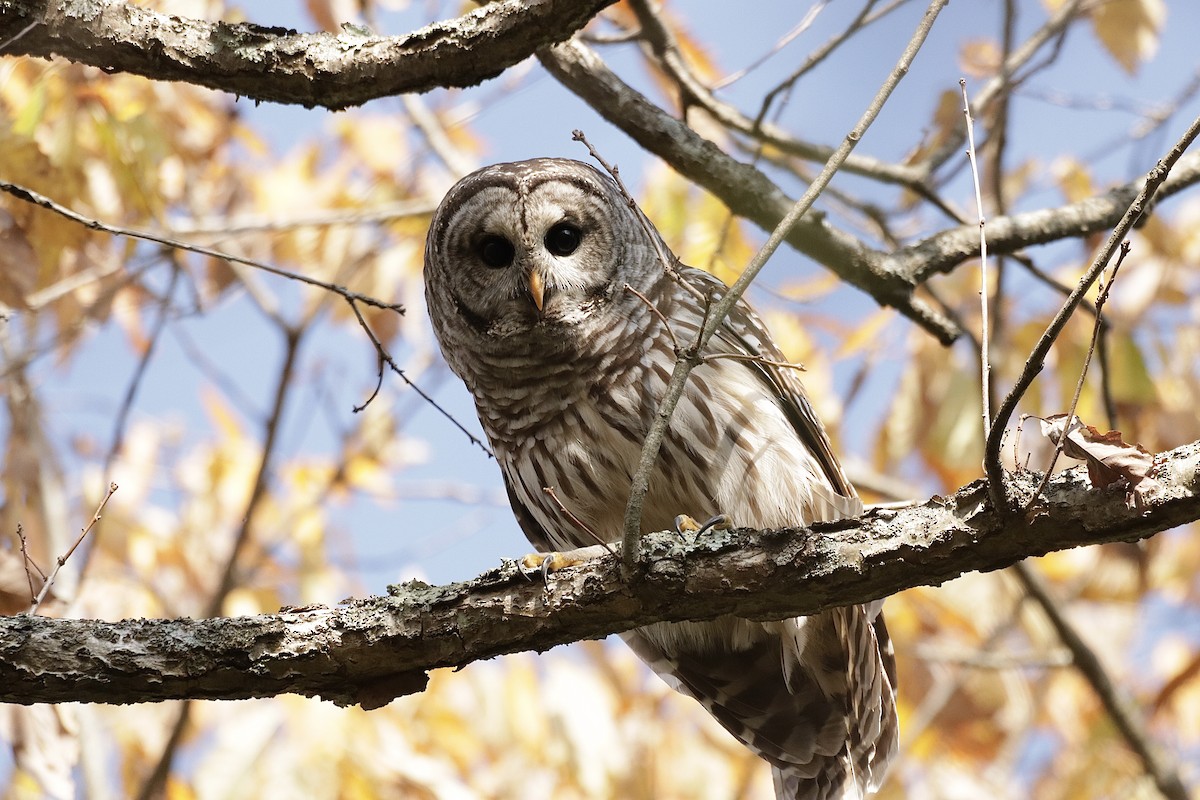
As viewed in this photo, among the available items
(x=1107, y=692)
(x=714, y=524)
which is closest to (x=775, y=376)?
(x=714, y=524)

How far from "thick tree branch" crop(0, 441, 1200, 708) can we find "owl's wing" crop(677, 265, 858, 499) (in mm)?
1560

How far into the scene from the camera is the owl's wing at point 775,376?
4.49 metres

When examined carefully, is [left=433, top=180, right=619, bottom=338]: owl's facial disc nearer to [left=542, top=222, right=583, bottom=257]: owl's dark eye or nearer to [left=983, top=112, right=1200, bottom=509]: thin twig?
[left=542, top=222, right=583, bottom=257]: owl's dark eye

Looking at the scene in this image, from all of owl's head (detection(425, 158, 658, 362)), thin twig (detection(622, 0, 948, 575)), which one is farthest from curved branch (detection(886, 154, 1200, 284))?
thin twig (detection(622, 0, 948, 575))

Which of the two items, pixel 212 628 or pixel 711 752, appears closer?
pixel 212 628

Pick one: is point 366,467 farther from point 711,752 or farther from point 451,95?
point 711,752

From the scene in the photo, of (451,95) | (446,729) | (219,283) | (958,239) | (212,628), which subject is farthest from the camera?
(451,95)

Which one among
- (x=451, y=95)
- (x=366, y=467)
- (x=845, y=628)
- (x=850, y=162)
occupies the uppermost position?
(x=451, y=95)

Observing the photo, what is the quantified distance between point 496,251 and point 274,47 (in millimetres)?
1670

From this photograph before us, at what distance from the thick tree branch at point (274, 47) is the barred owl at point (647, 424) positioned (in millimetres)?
1241

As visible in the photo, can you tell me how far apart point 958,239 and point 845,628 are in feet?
4.88

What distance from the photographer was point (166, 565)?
8055mm

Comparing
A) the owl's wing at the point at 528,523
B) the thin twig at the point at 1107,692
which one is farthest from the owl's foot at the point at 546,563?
the thin twig at the point at 1107,692

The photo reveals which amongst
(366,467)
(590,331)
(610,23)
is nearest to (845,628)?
(590,331)
